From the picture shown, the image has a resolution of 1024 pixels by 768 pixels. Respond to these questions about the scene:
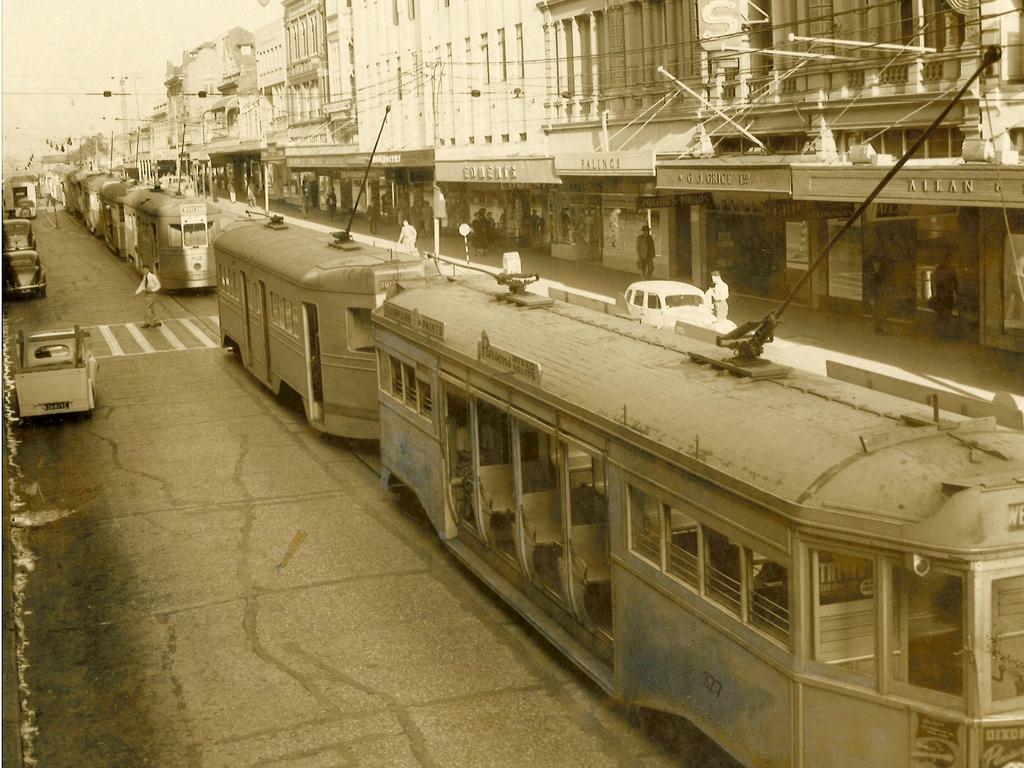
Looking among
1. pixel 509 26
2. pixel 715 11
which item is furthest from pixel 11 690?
pixel 509 26

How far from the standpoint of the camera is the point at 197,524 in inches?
632

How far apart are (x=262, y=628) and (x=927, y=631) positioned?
739 cm

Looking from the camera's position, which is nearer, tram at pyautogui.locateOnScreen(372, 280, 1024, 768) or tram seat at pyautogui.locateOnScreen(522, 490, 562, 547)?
tram at pyautogui.locateOnScreen(372, 280, 1024, 768)

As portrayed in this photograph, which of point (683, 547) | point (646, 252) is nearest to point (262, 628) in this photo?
point (683, 547)

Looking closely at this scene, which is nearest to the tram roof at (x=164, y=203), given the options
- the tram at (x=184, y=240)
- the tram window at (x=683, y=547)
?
the tram at (x=184, y=240)

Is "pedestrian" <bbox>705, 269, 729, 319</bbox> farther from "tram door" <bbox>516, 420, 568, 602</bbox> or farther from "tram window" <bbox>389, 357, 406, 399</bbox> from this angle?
"tram door" <bbox>516, 420, 568, 602</bbox>

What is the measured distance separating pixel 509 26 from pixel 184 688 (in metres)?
42.4

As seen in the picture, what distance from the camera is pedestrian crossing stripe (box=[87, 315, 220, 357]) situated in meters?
31.0

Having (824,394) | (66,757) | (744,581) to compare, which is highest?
(824,394)

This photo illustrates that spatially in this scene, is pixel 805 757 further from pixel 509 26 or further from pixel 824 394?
pixel 509 26

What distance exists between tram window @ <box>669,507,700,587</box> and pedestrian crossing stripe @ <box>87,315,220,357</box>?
23.7 metres

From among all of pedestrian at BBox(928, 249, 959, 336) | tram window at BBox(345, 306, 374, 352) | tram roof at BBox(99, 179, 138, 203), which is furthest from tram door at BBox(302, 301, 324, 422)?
tram roof at BBox(99, 179, 138, 203)

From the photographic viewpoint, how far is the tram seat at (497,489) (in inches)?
466

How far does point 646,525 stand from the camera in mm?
8781
